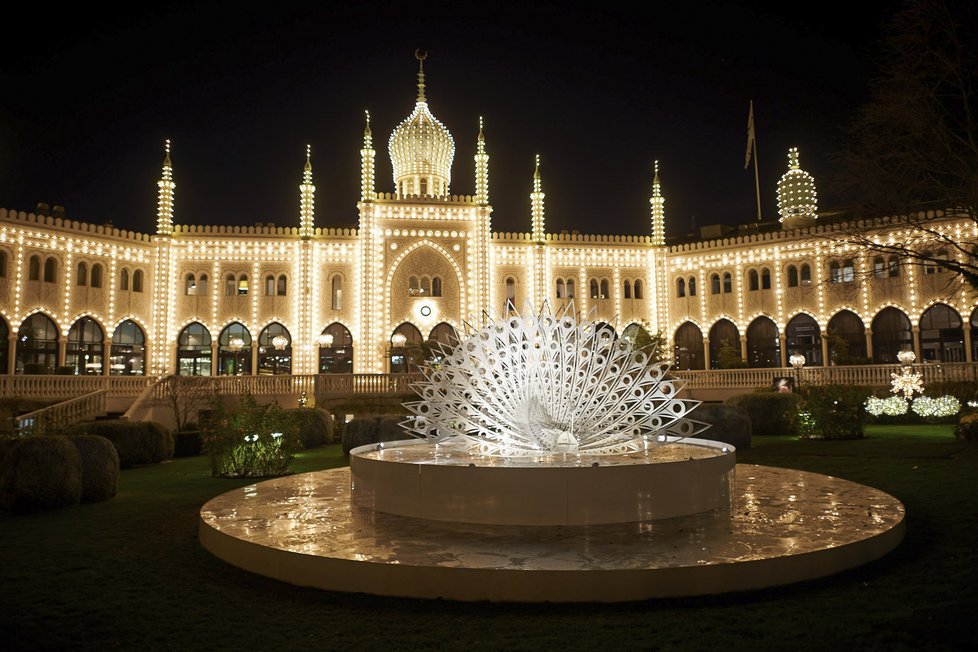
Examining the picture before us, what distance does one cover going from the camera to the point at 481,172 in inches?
1426

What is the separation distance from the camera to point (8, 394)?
2262 cm

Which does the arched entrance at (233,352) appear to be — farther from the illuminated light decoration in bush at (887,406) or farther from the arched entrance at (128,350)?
the illuminated light decoration in bush at (887,406)

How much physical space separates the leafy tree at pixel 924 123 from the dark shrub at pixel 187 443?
17506 millimetres

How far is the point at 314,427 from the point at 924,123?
17.2 m

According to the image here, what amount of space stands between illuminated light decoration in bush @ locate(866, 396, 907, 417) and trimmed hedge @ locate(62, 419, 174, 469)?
2026 cm

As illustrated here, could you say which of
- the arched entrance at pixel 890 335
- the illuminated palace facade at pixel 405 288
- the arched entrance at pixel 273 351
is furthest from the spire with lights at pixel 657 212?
the arched entrance at pixel 273 351

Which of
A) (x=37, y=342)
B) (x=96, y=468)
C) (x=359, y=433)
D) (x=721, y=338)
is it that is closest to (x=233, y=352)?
(x=37, y=342)

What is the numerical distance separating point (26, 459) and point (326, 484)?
4.11 metres

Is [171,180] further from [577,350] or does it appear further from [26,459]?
[577,350]

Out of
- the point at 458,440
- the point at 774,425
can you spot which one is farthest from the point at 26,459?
the point at 774,425

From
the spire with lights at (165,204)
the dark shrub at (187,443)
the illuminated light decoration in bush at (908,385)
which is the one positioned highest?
the spire with lights at (165,204)

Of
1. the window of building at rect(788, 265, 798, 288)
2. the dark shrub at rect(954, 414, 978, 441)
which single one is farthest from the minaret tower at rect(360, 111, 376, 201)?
the dark shrub at rect(954, 414, 978, 441)

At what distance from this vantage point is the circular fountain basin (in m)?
7.08

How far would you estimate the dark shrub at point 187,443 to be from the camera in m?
18.5
